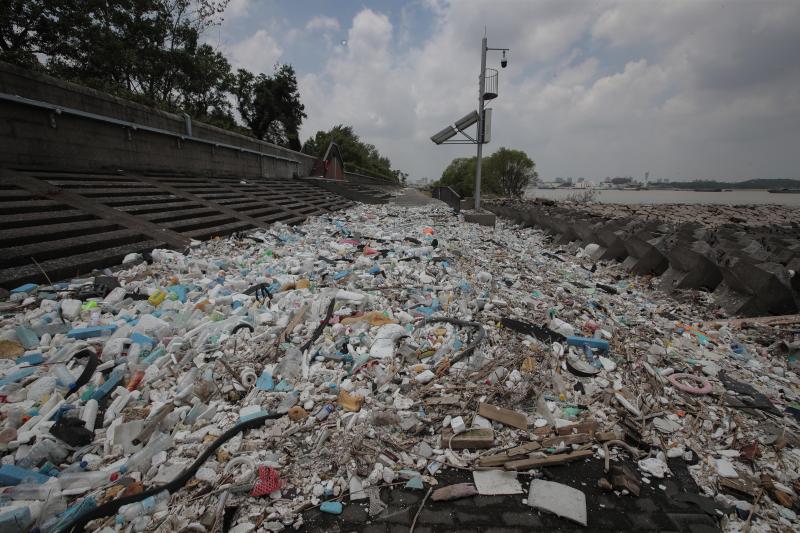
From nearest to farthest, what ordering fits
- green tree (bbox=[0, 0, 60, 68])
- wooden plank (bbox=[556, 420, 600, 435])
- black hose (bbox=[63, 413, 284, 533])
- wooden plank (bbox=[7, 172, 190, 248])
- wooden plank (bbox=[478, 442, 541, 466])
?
1. black hose (bbox=[63, 413, 284, 533])
2. wooden plank (bbox=[478, 442, 541, 466])
3. wooden plank (bbox=[556, 420, 600, 435])
4. wooden plank (bbox=[7, 172, 190, 248])
5. green tree (bbox=[0, 0, 60, 68])

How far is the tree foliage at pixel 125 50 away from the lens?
11.4 metres

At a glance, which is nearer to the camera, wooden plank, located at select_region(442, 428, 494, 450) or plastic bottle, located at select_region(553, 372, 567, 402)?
wooden plank, located at select_region(442, 428, 494, 450)

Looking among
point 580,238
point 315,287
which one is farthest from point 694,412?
point 580,238

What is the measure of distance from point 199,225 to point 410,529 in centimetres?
653

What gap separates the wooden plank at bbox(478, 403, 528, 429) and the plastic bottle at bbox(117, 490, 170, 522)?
1.78m

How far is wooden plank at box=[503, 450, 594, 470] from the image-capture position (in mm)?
Result: 1889

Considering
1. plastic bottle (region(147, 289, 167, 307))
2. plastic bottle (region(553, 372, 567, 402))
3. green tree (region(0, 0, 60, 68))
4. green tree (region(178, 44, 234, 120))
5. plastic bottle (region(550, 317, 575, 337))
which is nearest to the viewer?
plastic bottle (region(553, 372, 567, 402))

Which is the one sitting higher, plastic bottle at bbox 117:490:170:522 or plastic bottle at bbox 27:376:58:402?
plastic bottle at bbox 27:376:58:402

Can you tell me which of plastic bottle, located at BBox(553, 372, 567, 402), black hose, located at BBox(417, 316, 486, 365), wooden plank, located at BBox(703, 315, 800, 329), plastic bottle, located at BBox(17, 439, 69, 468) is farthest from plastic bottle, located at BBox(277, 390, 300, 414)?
wooden plank, located at BBox(703, 315, 800, 329)

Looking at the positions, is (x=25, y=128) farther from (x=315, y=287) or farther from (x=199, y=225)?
(x=315, y=287)

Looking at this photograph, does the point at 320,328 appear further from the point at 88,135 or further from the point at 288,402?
the point at 88,135

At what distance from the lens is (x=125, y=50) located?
1348 cm

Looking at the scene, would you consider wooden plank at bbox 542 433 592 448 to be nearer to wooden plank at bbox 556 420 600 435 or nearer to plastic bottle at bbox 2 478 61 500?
wooden plank at bbox 556 420 600 435

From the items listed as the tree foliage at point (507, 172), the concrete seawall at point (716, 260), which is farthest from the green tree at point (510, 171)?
the concrete seawall at point (716, 260)
